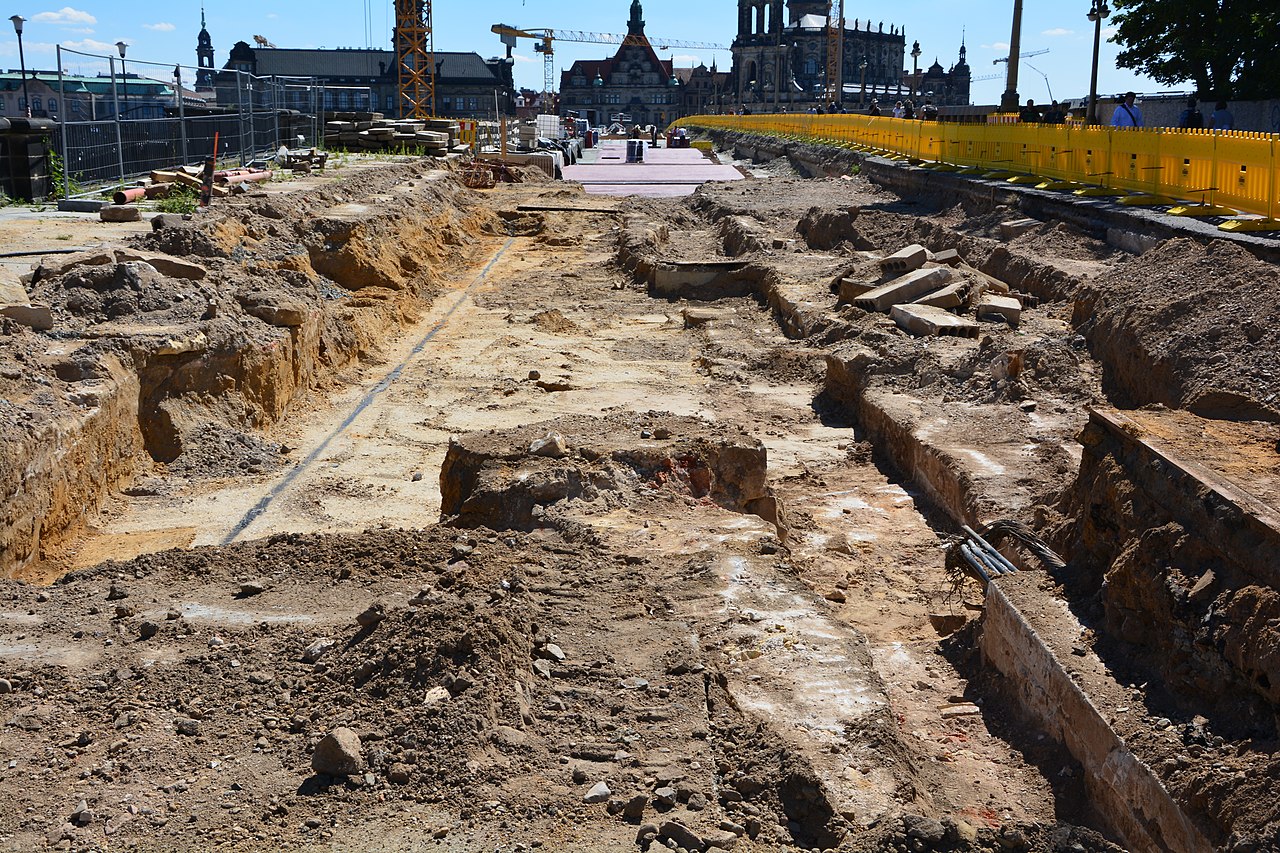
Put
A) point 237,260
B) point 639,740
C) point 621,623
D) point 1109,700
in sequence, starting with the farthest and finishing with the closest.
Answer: point 237,260, point 621,623, point 1109,700, point 639,740

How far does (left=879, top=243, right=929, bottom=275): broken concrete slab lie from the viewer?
591 inches

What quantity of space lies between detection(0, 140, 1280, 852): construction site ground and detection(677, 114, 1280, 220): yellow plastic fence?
1567 mm

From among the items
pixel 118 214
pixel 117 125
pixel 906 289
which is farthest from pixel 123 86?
pixel 906 289

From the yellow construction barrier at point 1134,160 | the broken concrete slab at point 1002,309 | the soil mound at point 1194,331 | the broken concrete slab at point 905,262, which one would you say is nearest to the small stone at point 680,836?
the soil mound at point 1194,331

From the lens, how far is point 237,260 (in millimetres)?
12648

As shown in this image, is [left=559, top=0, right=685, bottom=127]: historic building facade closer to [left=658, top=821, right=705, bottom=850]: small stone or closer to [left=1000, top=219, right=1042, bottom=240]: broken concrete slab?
[left=1000, top=219, right=1042, bottom=240]: broken concrete slab

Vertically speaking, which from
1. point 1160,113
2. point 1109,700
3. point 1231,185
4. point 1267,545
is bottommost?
point 1109,700

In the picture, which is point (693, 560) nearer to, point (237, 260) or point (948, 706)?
point (948, 706)

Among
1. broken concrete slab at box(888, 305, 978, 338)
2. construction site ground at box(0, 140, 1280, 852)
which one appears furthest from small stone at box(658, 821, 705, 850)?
broken concrete slab at box(888, 305, 978, 338)

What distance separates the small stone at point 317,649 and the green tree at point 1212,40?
27345 millimetres

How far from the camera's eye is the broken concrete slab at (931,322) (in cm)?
1223

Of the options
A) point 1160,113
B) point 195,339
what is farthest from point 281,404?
point 1160,113

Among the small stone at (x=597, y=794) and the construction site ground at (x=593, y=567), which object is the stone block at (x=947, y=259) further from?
the small stone at (x=597, y=794)

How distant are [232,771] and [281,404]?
7.19 meters
